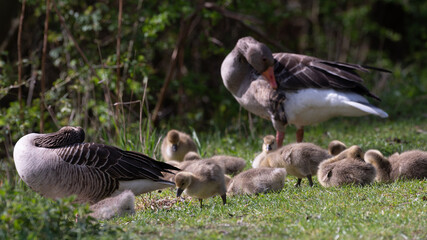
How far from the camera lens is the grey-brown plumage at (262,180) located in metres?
7.01

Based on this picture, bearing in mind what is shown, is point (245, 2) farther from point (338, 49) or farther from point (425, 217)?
point (425, 217)

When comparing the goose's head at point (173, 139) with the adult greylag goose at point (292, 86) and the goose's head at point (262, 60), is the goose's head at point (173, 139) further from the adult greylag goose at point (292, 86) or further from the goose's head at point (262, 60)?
the goose's head at point (262, 60)

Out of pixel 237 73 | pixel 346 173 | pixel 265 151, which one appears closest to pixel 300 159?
pixel 346 173

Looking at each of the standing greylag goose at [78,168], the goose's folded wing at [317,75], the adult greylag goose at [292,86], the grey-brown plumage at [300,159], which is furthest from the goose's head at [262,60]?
the standing greylag goose at [78,168]

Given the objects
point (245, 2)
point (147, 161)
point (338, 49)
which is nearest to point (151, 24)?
point (245, 2)

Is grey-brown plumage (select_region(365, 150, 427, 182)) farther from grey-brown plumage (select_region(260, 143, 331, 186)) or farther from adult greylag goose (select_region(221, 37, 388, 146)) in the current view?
adult greylag goose (select_region(221, 37, 388, 146))

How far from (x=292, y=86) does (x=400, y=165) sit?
114 inches

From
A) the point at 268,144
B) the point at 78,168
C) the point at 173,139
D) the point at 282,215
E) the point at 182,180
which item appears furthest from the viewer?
the point at 173,139

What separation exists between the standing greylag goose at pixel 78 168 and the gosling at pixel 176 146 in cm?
256

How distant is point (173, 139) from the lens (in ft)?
31.2

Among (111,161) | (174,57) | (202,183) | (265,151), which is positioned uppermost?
(111,161)

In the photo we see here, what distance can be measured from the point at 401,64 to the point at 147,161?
53.1 ft

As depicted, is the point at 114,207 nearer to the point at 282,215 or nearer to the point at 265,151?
the point at 282,215

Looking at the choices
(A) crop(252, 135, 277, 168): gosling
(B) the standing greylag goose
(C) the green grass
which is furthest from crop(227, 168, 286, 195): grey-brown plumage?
(A) crop(252, 135, 277, 168): gosling
